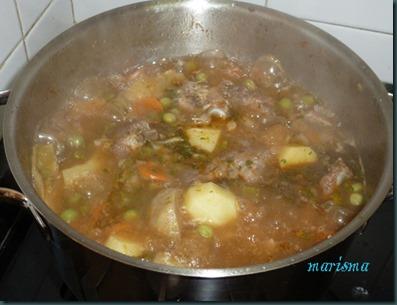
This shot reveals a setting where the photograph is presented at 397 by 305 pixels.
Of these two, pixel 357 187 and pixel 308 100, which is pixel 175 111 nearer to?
pixel 308 100

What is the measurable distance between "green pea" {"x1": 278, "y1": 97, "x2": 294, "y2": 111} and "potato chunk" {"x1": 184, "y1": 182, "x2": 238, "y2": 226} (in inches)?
19.4

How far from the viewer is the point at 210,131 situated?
5.67ft

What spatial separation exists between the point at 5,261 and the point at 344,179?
1.07m

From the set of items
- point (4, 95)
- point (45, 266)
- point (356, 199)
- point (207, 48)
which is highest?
point (4, 95)

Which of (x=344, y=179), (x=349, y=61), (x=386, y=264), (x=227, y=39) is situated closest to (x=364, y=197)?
(x=344, y=179)

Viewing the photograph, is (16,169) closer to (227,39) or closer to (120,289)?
(120,289)

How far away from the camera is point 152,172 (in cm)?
158

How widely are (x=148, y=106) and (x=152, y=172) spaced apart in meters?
0.34

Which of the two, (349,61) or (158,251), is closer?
(158,251)

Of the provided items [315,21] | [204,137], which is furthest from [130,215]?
[315,21]

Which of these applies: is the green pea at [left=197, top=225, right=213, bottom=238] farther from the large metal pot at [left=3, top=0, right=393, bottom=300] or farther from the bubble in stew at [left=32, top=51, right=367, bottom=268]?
the large metal pot at [left=3, top=0, right=393, bottom=300]

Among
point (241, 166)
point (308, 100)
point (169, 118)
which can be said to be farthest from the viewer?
point (308, 100)

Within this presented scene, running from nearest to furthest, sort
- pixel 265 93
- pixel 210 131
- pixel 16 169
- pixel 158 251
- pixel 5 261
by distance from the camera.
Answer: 1. pixel 16 169
2. pixel 158 251
3. pixel 5 261
4. pixel 210 131
5. pixel 265 93

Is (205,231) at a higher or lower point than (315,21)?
lower
